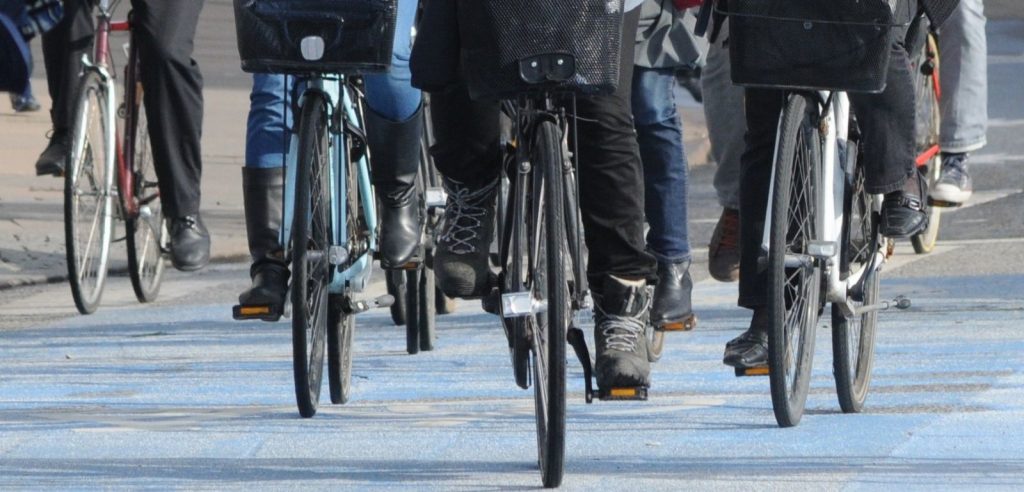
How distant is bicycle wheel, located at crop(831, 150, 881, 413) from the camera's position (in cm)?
557

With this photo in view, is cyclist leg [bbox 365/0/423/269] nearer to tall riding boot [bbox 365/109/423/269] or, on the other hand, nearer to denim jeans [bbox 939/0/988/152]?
tall riding boot [bbox 365/109/423/269]

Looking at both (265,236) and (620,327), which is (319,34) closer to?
(265,236)

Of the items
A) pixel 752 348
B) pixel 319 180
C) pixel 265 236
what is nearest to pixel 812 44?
pixel 752 348

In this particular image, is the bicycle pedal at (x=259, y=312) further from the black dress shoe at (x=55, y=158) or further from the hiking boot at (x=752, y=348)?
the black dress shoe at (x=55, y=158)

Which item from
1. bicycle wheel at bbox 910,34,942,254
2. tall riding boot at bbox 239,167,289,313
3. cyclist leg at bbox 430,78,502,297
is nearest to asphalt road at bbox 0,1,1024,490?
tall riding boot at bbox 239,167,289,313

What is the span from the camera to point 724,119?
733 centimetres

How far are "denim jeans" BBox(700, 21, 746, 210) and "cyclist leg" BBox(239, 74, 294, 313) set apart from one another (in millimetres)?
1732

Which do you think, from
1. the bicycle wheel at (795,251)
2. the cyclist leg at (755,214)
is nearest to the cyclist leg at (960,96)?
the cyclist leg at (755,214)

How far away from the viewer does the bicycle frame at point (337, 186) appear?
5522 millimetres

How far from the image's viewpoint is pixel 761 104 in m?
5.52

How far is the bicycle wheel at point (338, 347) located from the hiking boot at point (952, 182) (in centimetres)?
307

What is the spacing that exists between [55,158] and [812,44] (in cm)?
377

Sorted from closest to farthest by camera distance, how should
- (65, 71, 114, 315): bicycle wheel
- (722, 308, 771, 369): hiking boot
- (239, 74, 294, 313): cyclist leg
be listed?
(722, 308, 771, 369): hiking boot, (239, 74, 294, 313): cyclist leg, (65, 71, 114, 315): bicycle wheel

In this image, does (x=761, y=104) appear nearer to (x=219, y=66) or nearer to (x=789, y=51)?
(x=789, y=51)
